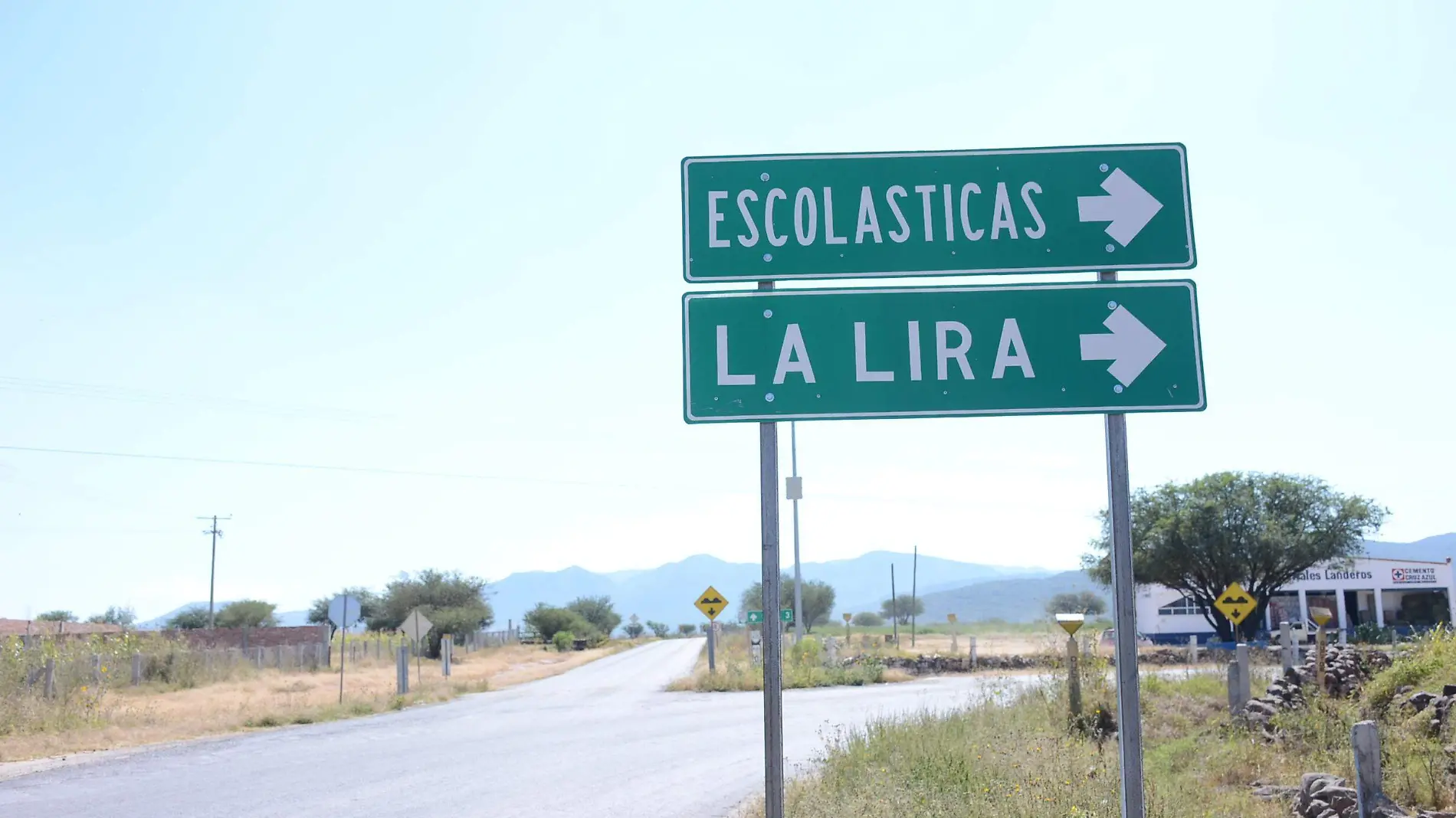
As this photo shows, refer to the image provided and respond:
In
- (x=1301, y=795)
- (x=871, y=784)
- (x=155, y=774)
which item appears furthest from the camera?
(x=155, y=774)

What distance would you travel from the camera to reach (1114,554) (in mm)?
5121

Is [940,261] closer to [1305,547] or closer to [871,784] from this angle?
[871,784]

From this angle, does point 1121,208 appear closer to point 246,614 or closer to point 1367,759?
point 1367,759

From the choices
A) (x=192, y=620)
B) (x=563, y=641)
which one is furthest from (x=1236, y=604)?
(x=192, y=620)

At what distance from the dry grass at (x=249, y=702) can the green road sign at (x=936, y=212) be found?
17.1 metres

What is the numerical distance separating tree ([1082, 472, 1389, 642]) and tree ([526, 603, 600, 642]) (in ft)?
167

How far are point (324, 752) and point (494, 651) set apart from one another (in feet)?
168

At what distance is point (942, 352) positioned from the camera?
5234mm

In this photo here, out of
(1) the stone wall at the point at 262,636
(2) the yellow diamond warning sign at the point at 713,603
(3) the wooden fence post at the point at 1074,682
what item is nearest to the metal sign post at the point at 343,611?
(2) the yellow diamond warning sign at the point at 713,603

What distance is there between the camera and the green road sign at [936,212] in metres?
5.40

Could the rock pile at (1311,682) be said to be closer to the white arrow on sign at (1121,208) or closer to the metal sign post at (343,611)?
the white arrow on sign at (1121,208)

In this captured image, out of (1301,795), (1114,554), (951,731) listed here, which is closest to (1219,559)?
(951,731)

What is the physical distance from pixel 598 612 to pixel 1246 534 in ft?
227

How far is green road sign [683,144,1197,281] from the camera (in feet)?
17.7
